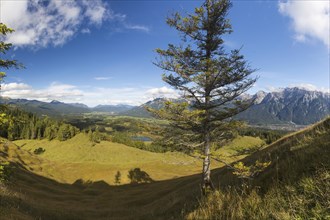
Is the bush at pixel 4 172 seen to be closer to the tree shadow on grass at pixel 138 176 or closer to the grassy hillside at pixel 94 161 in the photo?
the grassy hillside at pixel 94 161

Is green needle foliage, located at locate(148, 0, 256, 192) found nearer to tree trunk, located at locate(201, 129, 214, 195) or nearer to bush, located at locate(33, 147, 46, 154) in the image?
tree trunk, located at locate(201, 129, 214, 195)

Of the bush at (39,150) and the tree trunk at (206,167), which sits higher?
the tree trunk at (206,167)

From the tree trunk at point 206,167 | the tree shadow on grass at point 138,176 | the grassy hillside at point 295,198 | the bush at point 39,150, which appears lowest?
Result: the bush at point 39,150

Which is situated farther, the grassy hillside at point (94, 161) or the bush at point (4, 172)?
the grassy hillside at point (94, 161)

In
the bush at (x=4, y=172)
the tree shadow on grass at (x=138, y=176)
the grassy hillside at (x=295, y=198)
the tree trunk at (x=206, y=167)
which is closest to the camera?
the grassy hillside at (x=295, y=198)

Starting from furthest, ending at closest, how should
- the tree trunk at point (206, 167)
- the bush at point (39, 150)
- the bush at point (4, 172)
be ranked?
the bush at point (39, 150), the tree trunk at point (206, 167), the bush at point (4, 172)

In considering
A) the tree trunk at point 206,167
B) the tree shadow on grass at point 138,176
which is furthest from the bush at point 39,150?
the tree trunk at point 206,167

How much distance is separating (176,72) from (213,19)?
517cm

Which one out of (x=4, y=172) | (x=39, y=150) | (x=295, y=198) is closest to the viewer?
(x=295, y=198)

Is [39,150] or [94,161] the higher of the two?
[39,150]

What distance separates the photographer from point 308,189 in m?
6.32

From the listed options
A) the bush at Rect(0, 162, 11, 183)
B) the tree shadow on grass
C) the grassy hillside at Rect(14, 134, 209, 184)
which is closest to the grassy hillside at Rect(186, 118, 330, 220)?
the bush at Rect(0, 162, 11, 183)

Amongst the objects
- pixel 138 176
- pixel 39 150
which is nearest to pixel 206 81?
pixel 138 176

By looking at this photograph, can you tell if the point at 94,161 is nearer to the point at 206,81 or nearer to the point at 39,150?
the point at 39,150
